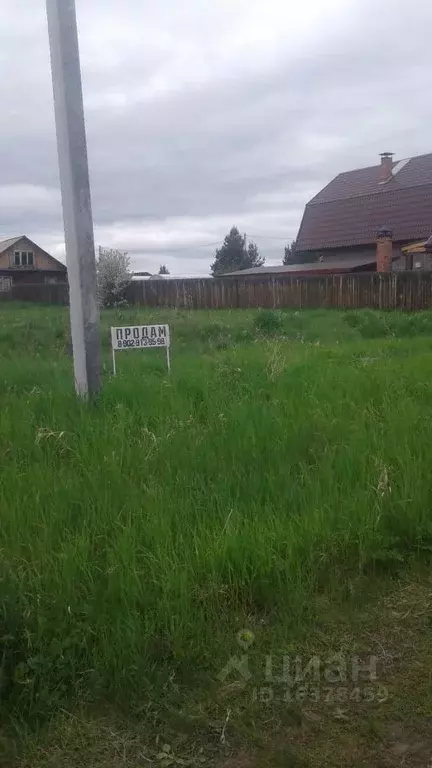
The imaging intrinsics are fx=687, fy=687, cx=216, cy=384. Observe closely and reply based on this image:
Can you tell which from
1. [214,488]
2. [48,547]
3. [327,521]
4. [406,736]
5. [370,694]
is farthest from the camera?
[214,488]

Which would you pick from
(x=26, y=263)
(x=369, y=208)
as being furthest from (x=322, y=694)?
(x=26, y=263)

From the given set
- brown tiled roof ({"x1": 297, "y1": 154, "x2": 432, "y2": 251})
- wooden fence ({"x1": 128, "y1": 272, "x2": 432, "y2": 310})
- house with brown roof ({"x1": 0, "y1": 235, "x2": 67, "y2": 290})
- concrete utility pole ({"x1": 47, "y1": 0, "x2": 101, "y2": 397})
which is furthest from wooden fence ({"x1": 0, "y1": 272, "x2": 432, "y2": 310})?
house with brown roof ({"x1": 0, "y1": 235, "x2": 67, "y2": 290})

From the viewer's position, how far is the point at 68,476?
4074 millimetres

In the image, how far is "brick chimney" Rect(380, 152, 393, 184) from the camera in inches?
1497

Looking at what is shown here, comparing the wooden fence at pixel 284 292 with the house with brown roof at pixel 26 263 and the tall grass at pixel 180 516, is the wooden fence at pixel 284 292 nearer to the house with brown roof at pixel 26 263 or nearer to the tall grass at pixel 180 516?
the tall grass at pixel 180 516

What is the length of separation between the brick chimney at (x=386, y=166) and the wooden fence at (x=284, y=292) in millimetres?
13570

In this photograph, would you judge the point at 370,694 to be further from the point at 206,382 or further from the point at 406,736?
the point at 206,382

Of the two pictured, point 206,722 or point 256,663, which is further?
point 256,663

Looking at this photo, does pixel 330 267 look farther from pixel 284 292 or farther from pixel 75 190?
pixel 75 190

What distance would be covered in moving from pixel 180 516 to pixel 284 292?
24377mm

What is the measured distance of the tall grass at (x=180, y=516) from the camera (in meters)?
2.57

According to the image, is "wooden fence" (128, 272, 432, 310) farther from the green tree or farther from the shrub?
the green tree

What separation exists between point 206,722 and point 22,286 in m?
38.5

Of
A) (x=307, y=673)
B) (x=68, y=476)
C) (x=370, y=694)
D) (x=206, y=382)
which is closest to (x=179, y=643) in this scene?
(x=307, y=673)
